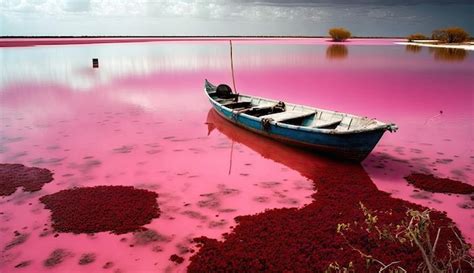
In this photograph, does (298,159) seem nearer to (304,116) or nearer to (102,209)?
(304,116)

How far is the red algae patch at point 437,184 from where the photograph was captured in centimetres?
748

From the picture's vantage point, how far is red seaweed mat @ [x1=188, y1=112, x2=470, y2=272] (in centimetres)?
503

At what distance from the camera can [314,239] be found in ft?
18.4

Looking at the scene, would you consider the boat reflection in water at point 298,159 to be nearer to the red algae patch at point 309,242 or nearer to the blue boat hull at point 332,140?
the blue boat hull at point 332,140

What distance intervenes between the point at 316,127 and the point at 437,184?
3.23m

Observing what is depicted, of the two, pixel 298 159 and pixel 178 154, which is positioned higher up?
pixel 178 154

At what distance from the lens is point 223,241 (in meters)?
5.70

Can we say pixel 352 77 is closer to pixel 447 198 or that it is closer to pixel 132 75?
pixel 132 75

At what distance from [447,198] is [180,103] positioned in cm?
1216

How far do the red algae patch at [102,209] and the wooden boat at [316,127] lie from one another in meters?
4.19

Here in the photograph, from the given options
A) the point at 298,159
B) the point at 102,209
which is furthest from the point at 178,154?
the point at 102,209

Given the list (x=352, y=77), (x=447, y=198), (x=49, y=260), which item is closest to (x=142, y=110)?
(x=49, y=260)

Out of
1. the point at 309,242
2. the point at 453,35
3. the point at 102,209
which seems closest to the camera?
the point at 309,242

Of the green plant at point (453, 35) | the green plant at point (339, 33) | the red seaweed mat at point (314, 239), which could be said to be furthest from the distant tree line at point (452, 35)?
the red seaweed mat at point (314, 239)
